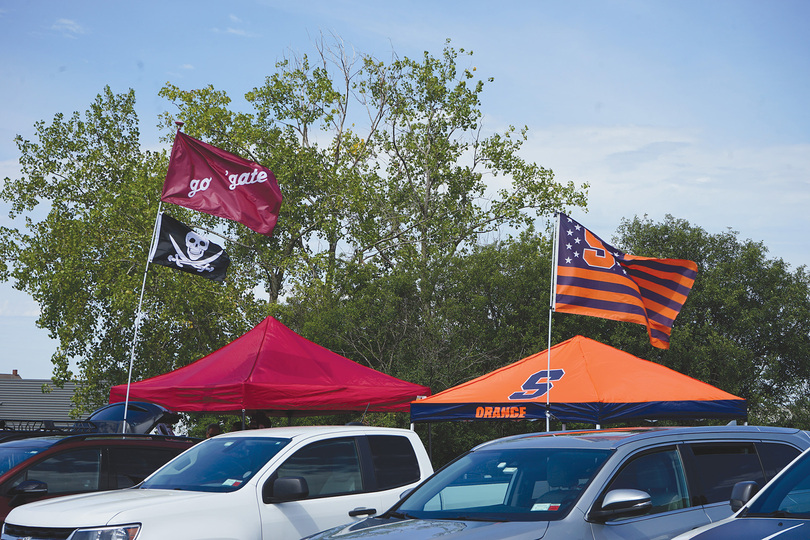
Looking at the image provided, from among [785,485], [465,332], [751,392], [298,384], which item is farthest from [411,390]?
[751,392]

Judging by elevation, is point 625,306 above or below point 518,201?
below

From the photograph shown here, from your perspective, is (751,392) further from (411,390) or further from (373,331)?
(411,390)

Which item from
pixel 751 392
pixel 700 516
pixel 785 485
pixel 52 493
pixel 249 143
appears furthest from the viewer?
pixel 249 143

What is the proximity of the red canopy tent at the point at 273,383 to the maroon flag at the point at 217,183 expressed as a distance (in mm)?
2085

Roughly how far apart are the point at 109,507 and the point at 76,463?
2642 millimetres

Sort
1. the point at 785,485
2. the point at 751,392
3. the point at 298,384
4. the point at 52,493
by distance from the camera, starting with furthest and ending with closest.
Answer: the point at 751,392 < the point at 298,384 < the point at 52,493 < the point at 785,485

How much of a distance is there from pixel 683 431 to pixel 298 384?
8.27 meters

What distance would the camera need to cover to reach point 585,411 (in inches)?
489

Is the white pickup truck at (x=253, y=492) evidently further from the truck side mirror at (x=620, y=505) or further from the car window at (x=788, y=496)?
the car window at (x=788, y=496)

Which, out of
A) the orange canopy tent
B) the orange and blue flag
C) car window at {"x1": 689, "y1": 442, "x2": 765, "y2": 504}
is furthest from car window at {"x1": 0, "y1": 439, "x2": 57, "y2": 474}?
the orange and blue flag

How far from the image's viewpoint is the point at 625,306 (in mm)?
13695

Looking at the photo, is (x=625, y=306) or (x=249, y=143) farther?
(x=249, y=143)

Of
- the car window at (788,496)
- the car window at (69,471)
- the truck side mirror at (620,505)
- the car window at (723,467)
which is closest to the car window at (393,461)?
the car window at (69,471)

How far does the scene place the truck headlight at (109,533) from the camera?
5809 mm
